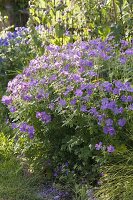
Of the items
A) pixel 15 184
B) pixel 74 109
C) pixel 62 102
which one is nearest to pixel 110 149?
pixel 74 109

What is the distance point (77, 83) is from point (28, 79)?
0.71 metres

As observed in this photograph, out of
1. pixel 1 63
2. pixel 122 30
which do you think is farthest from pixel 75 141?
pixel 1 63

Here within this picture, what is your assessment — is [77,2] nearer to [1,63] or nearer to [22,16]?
[1,63]

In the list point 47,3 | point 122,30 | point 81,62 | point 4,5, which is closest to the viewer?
point 81,62

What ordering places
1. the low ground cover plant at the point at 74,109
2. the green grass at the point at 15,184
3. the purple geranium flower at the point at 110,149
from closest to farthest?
the purple geranium flower at the point at 110,149, the low ground cover plant at the point at 74,109, the green grass at the point at 15,184

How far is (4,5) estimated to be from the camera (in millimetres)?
9875

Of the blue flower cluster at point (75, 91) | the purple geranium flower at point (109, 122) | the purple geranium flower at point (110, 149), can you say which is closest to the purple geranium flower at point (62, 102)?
the blue flower cluster at point (75, 91)

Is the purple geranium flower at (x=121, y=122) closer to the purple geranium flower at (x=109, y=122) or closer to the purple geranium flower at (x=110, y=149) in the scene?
the purple geranium flower at (x=109, y=122)

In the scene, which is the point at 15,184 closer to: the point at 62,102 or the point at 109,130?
the point at 62,102

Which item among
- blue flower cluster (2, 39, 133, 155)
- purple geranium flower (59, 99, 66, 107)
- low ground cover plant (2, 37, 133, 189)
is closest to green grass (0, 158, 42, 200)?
low ground cover plant (2, 37, 133, 189)

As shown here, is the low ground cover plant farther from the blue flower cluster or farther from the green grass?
the green grass

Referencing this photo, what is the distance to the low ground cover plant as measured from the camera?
3.56 m

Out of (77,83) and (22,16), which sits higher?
(22,16)

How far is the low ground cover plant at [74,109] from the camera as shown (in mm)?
3561
